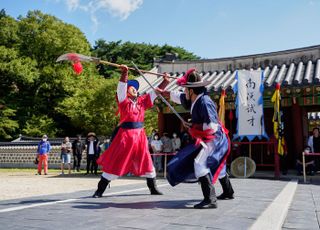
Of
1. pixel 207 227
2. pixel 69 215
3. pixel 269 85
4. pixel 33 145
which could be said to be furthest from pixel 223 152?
pixel 33 145

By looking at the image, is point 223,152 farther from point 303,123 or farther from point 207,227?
point 303,123

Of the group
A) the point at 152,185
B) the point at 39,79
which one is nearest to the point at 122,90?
the point at 152,185

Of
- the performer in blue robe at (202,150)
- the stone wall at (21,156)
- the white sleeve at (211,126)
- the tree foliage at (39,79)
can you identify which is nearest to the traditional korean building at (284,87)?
the performer in blue robe at (202,150)

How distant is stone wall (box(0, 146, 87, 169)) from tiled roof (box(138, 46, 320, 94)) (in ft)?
25.8

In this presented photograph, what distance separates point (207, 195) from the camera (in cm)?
399

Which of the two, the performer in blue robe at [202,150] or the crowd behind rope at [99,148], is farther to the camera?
the crowd behind rope at [99,148]

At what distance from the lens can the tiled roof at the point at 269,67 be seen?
10297 mm

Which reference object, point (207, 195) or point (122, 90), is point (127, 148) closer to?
point (122, 90)

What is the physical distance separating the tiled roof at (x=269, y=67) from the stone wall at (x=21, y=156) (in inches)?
309

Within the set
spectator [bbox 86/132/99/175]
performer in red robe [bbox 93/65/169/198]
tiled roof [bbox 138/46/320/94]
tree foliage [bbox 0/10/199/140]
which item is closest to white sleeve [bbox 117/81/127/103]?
performer in red robe [bbox 93/65/169/198]

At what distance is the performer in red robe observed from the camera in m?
5.00

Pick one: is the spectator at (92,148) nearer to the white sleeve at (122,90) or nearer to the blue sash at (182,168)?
the white sleeve at (122,90)

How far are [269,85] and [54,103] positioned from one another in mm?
21325

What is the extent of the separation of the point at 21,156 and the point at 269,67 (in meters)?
14.6
